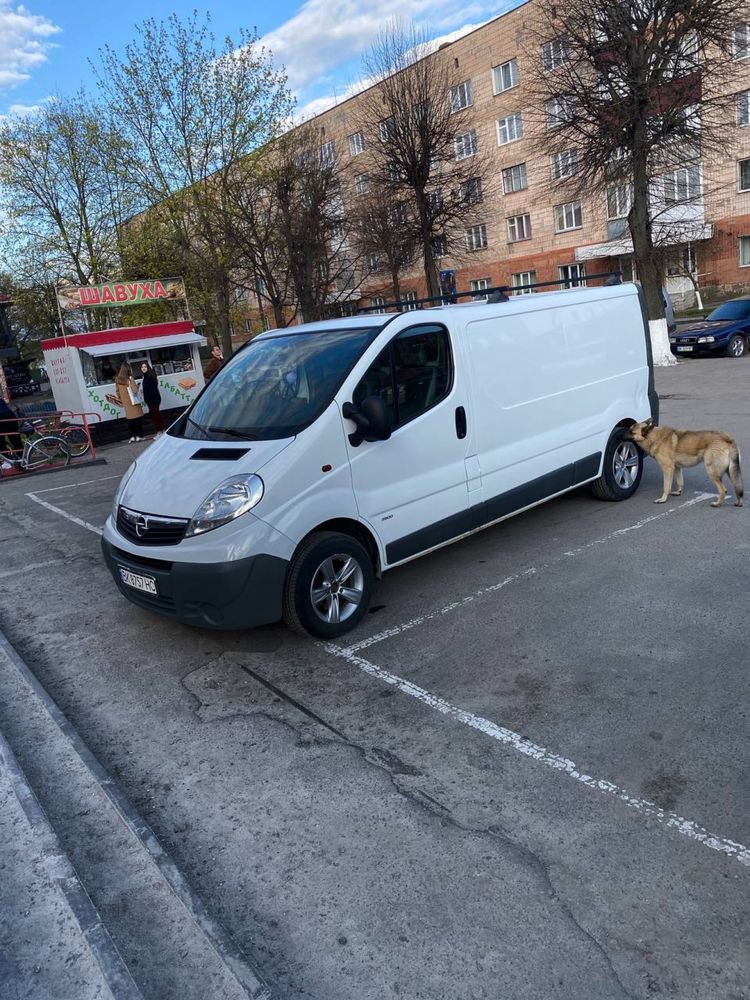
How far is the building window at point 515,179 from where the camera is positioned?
4138 cm

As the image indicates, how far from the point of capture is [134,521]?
4.77m

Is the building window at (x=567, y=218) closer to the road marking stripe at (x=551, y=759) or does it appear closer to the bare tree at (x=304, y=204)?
the bare tree at (x=304, y=204)

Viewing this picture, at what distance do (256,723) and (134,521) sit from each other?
1.66m

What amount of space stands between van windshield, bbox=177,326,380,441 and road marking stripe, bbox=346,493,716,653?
4.84 feet

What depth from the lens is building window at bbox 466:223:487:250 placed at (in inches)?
1750

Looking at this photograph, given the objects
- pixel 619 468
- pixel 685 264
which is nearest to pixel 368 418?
pixel 619 468

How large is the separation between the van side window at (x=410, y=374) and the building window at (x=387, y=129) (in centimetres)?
2147

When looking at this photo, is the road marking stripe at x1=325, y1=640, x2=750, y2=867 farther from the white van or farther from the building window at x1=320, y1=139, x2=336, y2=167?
the building window at x1=320, y1=139, x2=336, y2=167

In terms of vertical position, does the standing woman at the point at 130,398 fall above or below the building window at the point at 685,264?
below

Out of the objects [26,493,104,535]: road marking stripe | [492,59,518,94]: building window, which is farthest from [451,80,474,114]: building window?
[26,493,104,535]: road marking stripe

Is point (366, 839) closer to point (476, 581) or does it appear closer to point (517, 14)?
point (476, 581)

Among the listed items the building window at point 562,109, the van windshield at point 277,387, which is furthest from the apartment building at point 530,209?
the van windshield at point 277,387

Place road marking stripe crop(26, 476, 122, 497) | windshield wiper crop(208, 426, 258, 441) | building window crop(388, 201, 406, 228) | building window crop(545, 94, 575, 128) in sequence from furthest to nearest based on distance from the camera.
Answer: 1. building window crop(388, 201, 406, 228)
2. building window crop(545, 94, 575, 128)
3. road marking stripe crop(26, 476, 122, 497)
4. windshield wiper crop(208, 426, 258, 441)

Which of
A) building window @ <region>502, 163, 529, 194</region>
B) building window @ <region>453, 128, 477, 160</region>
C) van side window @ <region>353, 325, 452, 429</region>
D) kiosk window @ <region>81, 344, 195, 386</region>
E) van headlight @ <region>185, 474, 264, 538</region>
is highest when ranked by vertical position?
building window @ <region>453, 128, 477, 160</region>
